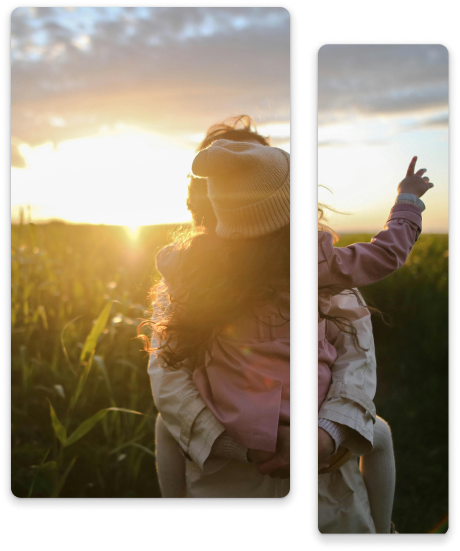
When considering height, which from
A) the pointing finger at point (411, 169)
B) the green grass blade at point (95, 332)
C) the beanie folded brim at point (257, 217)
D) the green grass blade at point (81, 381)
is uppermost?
the pointing finger at point (411, 169)

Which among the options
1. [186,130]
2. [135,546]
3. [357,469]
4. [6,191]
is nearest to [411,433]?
[357,469]

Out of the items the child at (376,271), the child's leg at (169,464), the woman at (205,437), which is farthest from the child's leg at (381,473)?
the child's leg at (169,464)

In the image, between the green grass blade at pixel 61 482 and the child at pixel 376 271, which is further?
the green grass blade at pixel 61 482

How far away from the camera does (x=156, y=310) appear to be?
41.6 inches

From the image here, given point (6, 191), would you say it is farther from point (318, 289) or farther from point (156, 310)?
point (318, 289)

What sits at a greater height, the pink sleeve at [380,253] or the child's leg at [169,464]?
the pink sleeve at [380,253]

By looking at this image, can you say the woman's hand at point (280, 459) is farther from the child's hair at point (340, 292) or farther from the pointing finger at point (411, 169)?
the pointing finger at point (411, 169)

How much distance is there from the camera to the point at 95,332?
1.16 meters

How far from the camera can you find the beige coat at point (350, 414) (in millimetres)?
944

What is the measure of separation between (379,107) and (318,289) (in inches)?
17.9

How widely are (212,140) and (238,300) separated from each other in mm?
394

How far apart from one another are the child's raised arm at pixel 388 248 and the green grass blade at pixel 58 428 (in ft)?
2.63

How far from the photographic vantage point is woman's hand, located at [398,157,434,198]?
3.14 feet

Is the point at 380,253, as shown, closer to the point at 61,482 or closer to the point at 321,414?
the point at 321,414
